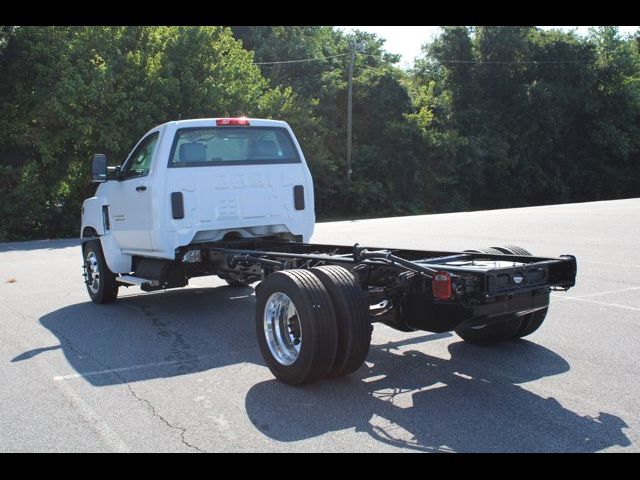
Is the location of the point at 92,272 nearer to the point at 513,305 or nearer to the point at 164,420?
the point at 164,420

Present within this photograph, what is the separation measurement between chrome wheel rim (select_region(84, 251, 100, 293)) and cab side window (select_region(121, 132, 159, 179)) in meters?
1.39

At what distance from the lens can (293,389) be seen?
5.47m

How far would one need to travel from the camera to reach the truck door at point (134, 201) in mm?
8336

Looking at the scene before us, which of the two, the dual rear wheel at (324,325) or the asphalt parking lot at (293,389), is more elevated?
the dual rear wheel at (324,325)

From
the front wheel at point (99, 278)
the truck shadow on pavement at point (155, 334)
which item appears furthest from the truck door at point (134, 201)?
the truck shadow on pavement at point (155, 334)

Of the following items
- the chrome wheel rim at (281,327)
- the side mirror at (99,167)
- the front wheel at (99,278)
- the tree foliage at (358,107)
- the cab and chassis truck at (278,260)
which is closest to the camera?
the cab and chassis truck at (278,260)

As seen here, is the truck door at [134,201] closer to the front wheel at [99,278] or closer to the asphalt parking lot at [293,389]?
the front wheel at [99,278]

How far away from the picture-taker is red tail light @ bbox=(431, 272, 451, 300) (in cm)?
514

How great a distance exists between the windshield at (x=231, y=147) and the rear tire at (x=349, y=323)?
3.49 meters

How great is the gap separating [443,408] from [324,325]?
40.2 inches

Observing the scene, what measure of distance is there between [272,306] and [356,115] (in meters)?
37.2

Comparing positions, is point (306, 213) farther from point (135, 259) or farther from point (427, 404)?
point (427, 404)

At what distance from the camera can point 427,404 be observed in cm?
506
